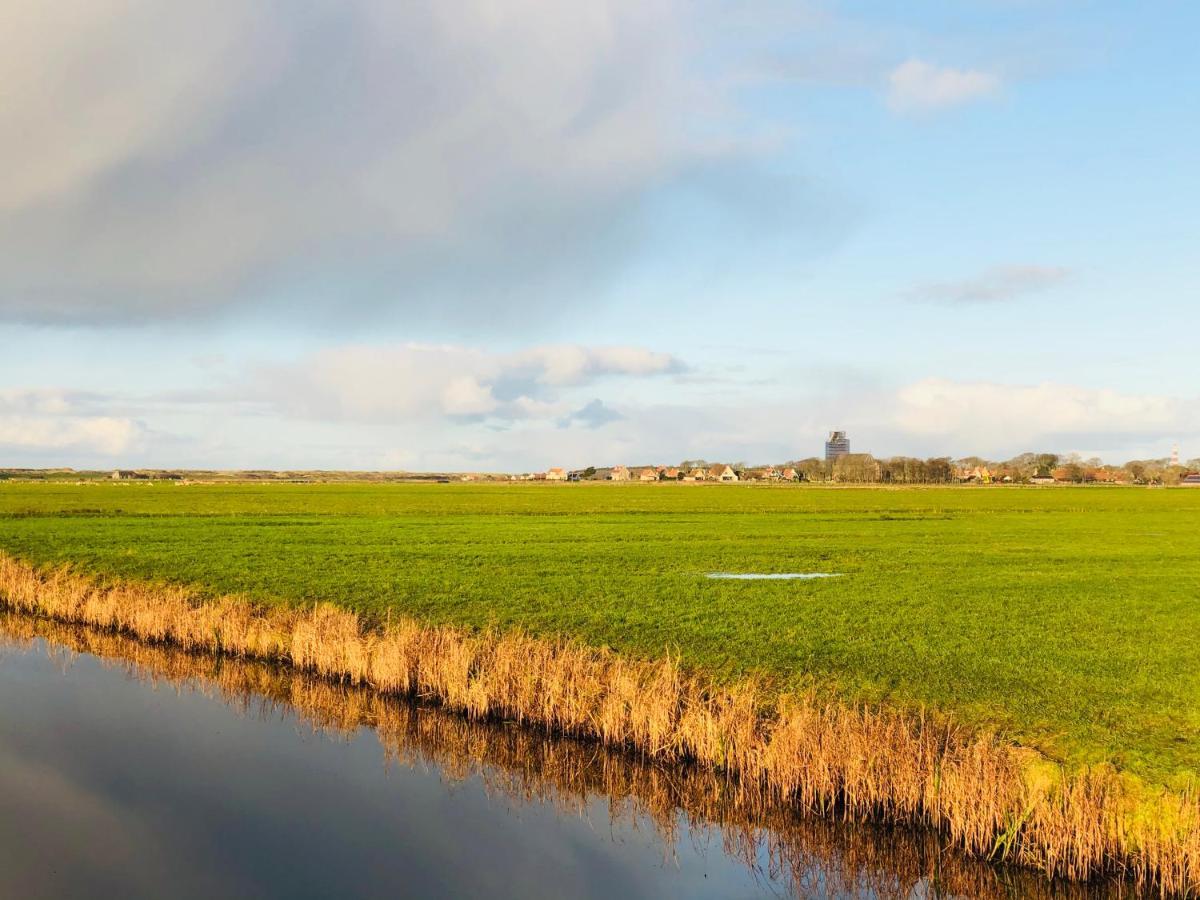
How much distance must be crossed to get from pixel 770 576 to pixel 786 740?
25565 mm

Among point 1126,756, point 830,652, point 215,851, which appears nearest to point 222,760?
point 215,851

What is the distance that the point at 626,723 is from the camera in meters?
16.9

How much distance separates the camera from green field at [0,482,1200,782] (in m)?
18.3

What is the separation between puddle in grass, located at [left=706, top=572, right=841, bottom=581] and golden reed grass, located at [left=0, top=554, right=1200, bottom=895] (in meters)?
17.4

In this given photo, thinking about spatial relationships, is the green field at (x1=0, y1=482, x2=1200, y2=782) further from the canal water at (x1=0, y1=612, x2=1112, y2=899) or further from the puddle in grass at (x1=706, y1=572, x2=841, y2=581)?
the canal water at (x1=0, y1=612, x2=1112, y2=899)

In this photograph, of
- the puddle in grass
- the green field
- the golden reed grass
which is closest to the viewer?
the golden reed grass

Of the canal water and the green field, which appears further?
the green field

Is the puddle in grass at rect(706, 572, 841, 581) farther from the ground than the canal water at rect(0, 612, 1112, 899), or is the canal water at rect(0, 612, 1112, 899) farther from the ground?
the puddle in grass at rect(706, 572, 841, 581)

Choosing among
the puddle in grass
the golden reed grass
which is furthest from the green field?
the golden reed grass

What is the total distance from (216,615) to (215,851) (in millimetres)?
13894

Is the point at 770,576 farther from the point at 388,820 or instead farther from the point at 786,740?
the point at 388,820

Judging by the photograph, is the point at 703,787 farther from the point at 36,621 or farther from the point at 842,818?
the point at 36,621

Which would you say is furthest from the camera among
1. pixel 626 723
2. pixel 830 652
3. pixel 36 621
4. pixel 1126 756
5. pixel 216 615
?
pixel 36 621

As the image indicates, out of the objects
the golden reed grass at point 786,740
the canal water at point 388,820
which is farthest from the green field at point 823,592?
the canal water at point 388,820
